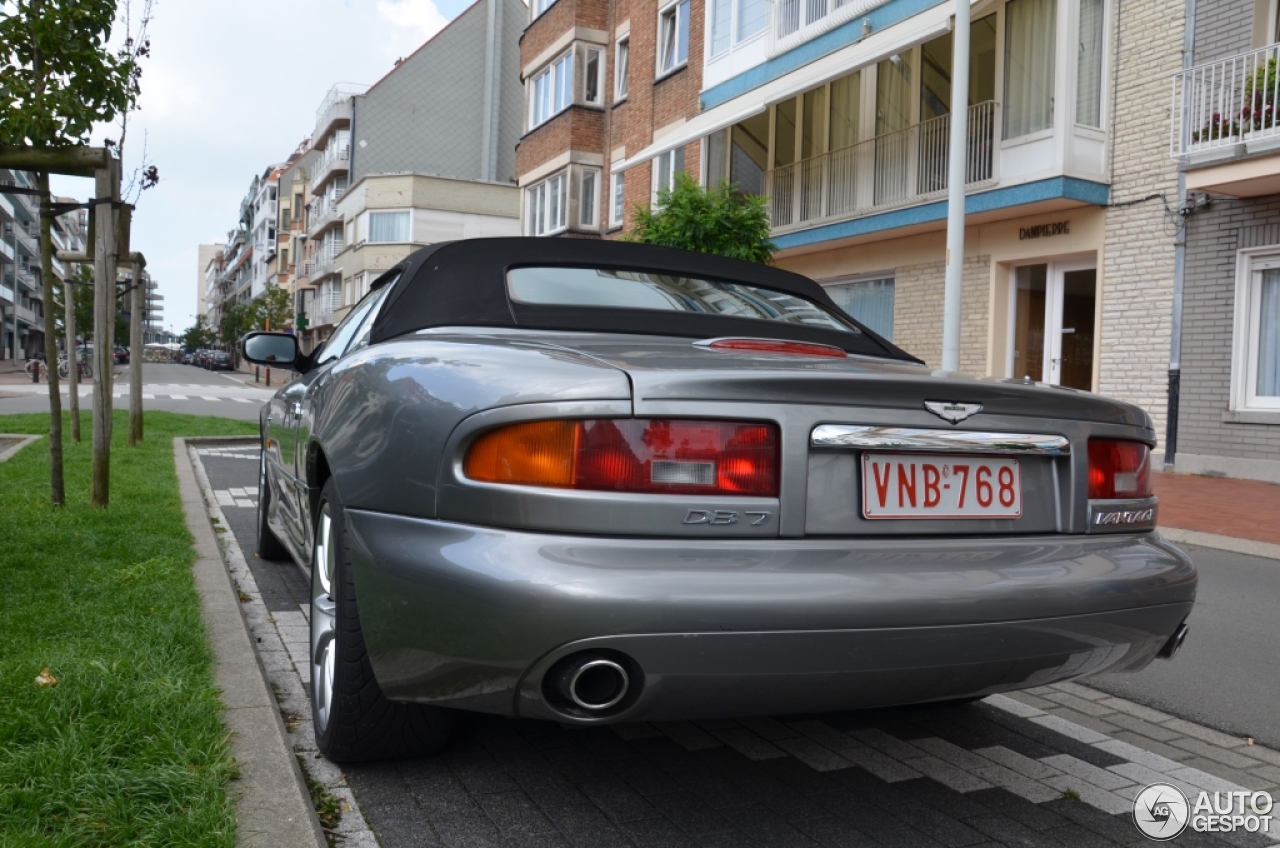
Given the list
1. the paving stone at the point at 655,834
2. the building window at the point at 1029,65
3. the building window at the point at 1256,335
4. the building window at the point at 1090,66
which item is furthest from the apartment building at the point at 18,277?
the paving stone at the point at 655,834

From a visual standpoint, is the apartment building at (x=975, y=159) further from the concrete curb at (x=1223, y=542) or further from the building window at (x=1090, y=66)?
the concrete curb at (x=1223, y=542)

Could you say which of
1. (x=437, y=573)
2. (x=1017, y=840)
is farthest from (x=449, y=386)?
(x=1017, y=840)

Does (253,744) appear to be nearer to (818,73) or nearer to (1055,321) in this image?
(1055,321)

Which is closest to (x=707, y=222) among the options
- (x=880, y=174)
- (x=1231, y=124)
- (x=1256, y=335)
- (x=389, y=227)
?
(x=880, y=174)

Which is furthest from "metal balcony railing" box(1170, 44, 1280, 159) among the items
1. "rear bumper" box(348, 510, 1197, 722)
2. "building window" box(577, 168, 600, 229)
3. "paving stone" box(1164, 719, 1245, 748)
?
"building window" box(577, 168, 600, 229)

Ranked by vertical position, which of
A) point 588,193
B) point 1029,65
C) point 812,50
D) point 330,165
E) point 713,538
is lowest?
point 713,538

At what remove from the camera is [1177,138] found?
13438mm

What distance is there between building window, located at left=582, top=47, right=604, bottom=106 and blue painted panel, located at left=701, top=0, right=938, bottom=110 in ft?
19.8

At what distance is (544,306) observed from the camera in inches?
137

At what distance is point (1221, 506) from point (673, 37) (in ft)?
56.1

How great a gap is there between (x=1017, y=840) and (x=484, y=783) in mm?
1313

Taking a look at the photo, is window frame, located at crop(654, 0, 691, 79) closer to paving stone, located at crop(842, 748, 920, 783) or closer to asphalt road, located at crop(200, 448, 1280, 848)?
asphalt road, located at crop(200, 448, 1280, 848)

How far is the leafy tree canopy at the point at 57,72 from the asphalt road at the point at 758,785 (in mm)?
5006

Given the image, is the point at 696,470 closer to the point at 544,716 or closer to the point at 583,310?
the point at 544,716
